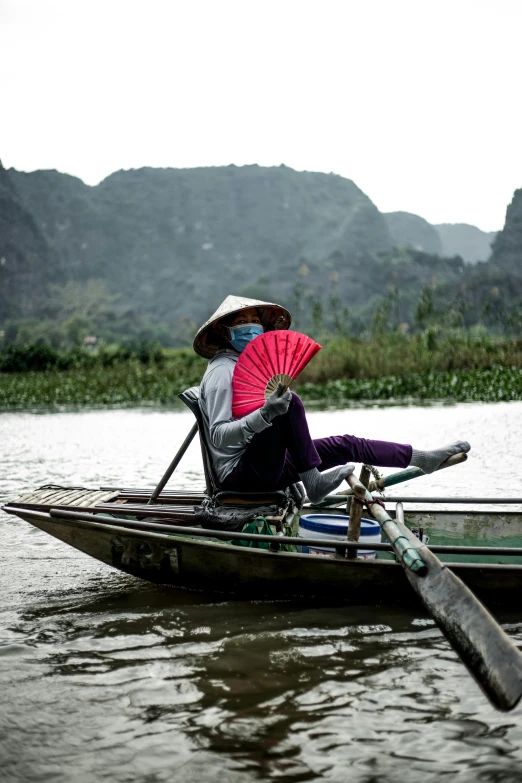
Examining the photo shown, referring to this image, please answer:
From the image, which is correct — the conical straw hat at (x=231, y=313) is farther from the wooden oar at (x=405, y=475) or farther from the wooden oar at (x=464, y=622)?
the wooden oar at (x=464, y=622)

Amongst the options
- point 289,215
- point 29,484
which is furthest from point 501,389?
point 289,215

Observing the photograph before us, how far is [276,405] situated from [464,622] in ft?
3.87

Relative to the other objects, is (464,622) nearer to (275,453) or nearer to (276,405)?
(276,405)

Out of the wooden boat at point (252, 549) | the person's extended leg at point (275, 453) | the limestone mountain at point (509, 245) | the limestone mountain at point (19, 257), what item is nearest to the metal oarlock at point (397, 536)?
the wooden boat at point (252, 549)

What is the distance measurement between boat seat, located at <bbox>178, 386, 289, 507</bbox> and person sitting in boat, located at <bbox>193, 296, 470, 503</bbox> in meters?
0.03

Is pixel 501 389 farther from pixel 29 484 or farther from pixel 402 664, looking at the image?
pixel 402 664

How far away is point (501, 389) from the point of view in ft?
48.9

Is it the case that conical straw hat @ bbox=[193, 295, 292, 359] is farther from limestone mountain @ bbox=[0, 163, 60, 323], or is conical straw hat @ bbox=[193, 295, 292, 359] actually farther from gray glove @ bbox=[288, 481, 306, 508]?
limestone mountain @ bbox=[0, 163, 60, 323]

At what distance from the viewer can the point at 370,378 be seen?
18.0 m

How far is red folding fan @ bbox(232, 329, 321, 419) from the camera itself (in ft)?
12.1

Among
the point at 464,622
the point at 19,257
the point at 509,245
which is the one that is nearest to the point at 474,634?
the point at 464,622

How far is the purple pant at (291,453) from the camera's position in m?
3.88

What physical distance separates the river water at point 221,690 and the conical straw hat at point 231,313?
1216 mm

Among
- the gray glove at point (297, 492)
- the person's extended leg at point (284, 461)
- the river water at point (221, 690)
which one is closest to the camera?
the river water at point (221, 690)
